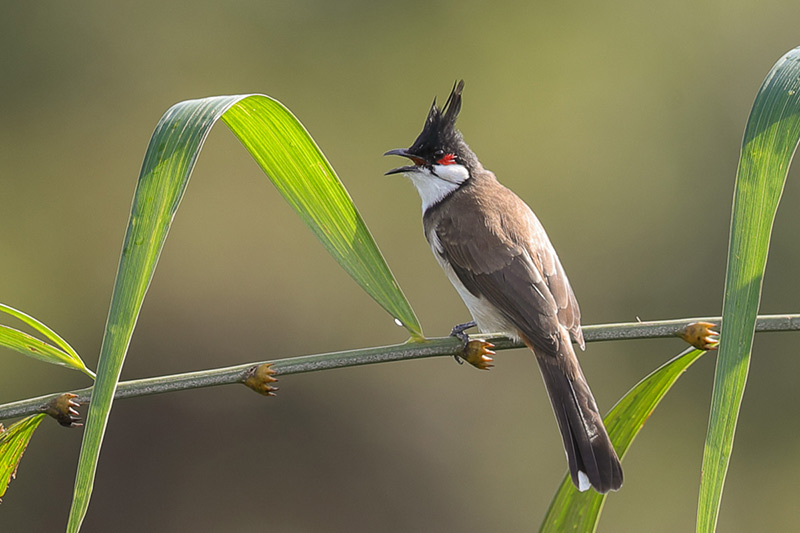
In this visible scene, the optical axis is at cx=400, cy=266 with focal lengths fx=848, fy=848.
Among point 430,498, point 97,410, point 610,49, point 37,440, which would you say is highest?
point 610,49

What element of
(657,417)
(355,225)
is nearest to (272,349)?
(657,417)

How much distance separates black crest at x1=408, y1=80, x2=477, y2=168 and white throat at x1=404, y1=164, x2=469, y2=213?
4 centimetres

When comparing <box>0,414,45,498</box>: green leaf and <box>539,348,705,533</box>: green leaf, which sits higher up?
<box>0,414,45,498</box>: green leaf

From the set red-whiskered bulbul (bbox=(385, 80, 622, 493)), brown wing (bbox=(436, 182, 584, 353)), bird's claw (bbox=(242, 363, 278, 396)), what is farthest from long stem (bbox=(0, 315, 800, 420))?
brown wing (bbox=(436, 182, 584, 353))

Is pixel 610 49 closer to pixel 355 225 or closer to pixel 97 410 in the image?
pixel 355 225

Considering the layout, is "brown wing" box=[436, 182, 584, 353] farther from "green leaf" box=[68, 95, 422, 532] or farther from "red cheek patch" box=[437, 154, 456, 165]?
"green leaf" box=[68, 95, 422, 532]

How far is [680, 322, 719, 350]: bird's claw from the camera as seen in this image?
4.70ft

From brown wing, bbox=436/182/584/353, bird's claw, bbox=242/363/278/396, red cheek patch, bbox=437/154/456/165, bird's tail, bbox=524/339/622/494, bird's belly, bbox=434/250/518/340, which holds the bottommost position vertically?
bird's tail, bbox=524/339/622/494

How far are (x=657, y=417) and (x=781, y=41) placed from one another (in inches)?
114

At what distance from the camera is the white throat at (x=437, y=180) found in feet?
9.43

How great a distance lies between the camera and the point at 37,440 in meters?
5.06

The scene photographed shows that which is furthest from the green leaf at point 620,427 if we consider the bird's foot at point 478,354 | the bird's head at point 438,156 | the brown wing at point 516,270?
the bird's head at point 438,156

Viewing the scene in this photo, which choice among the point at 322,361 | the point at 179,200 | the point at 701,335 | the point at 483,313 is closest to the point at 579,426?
the point at 701,335

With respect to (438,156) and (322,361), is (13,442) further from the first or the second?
(438,156)
